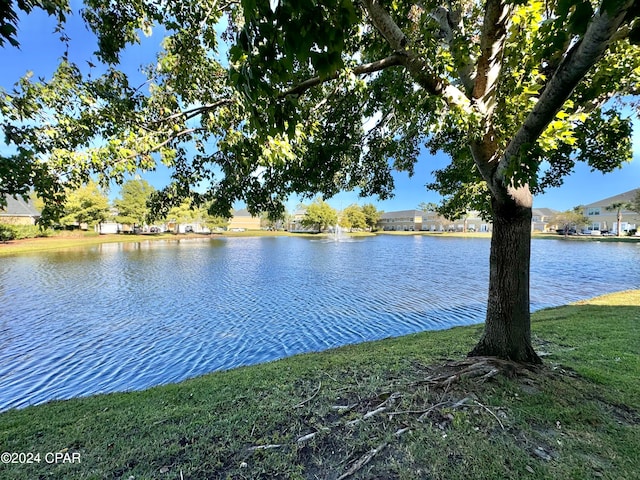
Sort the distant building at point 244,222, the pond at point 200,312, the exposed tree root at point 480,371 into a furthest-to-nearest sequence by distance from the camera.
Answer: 1. the distant building at point 244,222
2. the pond at point 200,312
3. the exposed tree root at point 480,371

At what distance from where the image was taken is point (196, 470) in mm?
2332

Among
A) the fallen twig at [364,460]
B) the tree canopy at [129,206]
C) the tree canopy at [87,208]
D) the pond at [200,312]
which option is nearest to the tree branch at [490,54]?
the fallen twig at [364,460]

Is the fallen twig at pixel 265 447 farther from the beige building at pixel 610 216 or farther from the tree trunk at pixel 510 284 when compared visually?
the beige building at pixel 610 216

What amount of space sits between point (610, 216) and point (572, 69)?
82.0 meters

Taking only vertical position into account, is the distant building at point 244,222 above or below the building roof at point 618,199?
below

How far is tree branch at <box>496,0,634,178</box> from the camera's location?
1.70 m

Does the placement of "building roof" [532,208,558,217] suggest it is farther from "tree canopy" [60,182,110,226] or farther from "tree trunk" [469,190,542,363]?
"tree canopy" [60,182,110,226]

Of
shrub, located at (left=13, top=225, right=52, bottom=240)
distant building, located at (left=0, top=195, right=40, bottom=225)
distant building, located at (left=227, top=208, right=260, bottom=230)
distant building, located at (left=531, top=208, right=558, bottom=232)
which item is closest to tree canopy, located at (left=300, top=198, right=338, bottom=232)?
distant building, located at (left=227, top=208, right=260, bottom=230)

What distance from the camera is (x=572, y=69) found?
211 cm

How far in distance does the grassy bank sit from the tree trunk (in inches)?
12.3

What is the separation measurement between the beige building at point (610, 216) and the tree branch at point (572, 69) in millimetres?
74977

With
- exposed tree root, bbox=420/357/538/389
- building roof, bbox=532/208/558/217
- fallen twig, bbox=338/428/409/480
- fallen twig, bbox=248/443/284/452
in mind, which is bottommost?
fallen twig, bbox=248/443/284/452

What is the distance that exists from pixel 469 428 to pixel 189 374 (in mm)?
5389

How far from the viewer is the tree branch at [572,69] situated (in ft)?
5.59
